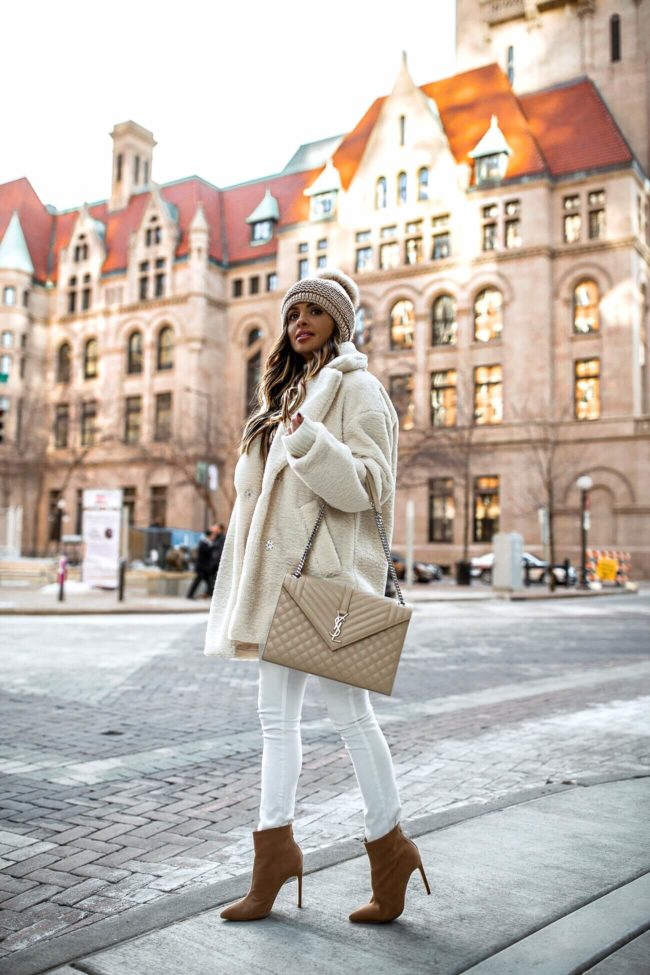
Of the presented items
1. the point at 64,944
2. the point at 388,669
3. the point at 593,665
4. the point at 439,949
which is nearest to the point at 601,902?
the point at 439,949

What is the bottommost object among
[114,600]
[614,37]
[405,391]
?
[114,600]

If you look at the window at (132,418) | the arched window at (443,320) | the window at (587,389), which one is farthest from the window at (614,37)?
the window at (132,418)

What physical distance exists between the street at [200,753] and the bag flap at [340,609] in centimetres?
119

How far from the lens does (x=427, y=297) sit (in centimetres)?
4747

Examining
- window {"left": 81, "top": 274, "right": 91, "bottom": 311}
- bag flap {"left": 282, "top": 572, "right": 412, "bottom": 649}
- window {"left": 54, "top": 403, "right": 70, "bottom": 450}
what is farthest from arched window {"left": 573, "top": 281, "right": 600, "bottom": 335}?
bag flap {"left": 282, "top": 572, "right": 412, "bottom": 649}

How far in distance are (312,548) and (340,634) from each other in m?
0.31

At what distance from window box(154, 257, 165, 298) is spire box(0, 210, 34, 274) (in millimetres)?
10100

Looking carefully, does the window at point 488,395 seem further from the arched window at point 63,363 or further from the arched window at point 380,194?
the arched window at point 63,363

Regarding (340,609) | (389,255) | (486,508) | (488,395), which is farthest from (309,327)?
(389,255)

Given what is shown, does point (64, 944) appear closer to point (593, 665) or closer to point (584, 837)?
point (584, 837)

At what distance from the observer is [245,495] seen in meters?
3.11

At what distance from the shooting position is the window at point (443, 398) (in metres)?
46.8

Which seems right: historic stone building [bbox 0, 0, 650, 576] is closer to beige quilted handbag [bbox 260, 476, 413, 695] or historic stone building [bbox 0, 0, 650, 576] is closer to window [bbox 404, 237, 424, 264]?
window [bbox 404, 237, 424, 264]

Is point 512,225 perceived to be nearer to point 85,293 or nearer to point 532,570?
point 532,570
